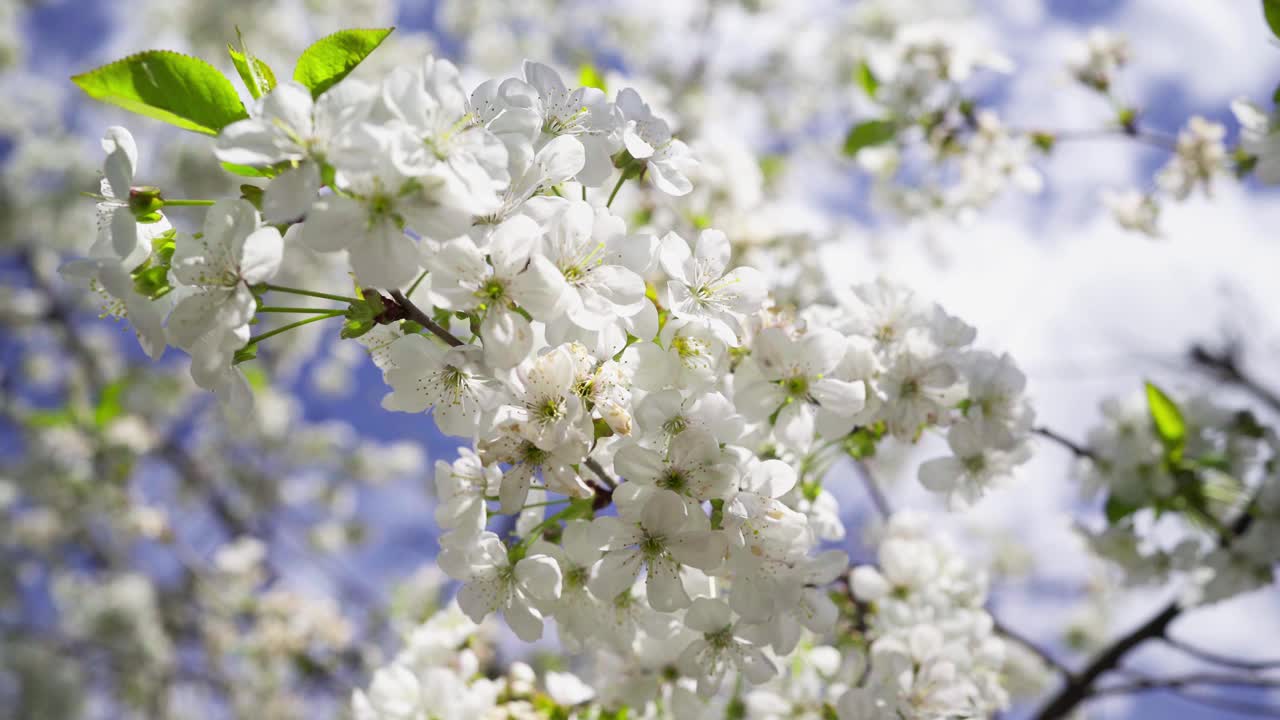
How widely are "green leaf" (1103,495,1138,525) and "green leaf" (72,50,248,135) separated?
7.60ft

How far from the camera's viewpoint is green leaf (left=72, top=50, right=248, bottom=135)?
3.67 feet

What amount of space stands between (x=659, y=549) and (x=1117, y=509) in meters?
1.65

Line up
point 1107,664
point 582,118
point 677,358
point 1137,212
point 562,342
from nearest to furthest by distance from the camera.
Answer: point 562,342
point 677,358
point 582,118
point 1107,664
point 1137,212

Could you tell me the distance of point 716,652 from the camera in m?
1.39

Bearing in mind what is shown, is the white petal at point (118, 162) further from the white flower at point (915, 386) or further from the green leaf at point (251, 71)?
the white flower at point (915, 386)

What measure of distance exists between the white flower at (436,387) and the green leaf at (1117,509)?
1896 millimetres

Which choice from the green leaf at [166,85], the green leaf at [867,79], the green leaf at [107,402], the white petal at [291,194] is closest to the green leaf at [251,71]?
the green leaf at [166,85]

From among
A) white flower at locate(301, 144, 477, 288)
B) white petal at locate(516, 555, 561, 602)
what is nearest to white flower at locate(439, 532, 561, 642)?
white petal at locate(516, 555, 561, 602)

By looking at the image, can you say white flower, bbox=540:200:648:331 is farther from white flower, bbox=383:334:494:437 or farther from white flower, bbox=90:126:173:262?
white flower, bbox=90:126:173:262

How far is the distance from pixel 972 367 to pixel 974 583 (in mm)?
694

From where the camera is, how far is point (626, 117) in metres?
1.30

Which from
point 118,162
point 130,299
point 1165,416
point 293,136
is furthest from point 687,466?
point 1165,416

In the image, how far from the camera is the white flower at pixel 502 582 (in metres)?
1.23

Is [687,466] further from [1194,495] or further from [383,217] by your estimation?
[1194,495]
